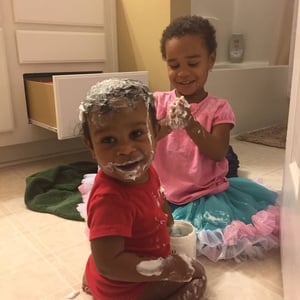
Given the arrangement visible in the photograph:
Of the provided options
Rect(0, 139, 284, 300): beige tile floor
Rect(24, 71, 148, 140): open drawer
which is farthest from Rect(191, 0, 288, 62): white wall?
Rect(0, 139, 284, 300): beige tile floor

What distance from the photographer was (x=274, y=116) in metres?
2.27

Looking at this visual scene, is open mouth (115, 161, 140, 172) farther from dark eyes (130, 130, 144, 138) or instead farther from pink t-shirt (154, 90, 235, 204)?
pink t-shirt (154, 90, 235, 204)

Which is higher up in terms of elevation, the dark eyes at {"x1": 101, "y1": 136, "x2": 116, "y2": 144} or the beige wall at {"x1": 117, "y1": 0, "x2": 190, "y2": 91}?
the beige wall at {"x1": 117, "y1": 0, "x2": 190, "y2": 91}

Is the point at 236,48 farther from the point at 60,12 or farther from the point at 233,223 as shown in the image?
the point at 233,223

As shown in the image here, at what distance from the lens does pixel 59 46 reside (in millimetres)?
1535

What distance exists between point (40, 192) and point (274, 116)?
154 cm

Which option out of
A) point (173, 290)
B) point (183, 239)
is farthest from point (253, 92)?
point (173, 290)

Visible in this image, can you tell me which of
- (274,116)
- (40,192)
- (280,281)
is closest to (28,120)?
(40,192)

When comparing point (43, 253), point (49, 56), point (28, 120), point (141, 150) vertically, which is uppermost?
point (49, 56)

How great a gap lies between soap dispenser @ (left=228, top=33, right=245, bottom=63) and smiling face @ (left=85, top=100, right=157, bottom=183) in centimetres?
218

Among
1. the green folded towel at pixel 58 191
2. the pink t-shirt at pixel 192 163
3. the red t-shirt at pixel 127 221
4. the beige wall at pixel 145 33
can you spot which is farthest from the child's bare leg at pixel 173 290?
the beige wall at pixel 145 33

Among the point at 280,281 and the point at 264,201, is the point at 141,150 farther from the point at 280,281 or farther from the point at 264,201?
the point at 264,201

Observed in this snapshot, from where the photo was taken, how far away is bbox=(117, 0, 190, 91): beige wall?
1.48 metres

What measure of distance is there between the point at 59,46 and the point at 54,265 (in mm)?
970
